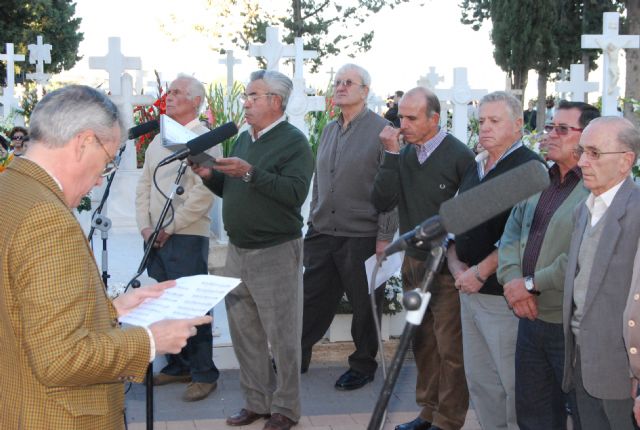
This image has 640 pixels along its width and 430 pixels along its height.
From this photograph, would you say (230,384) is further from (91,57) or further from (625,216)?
(91,57)

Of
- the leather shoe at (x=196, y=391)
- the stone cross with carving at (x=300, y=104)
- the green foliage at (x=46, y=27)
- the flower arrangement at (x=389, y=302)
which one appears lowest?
the leather shoe at (x=196, y=391)

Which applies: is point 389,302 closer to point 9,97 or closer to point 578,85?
point 578,85

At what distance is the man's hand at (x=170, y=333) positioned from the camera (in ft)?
8.68

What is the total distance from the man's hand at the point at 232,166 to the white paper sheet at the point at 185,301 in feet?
5.86

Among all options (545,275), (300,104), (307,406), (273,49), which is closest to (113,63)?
(273,49)

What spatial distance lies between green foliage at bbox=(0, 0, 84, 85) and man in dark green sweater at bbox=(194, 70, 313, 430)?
32.0 meters

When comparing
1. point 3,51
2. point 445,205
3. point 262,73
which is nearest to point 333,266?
point 262,73

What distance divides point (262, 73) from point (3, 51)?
36396 millimetres

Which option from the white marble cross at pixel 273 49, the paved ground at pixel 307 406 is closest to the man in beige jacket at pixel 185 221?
the paved ground at pixel 307 406

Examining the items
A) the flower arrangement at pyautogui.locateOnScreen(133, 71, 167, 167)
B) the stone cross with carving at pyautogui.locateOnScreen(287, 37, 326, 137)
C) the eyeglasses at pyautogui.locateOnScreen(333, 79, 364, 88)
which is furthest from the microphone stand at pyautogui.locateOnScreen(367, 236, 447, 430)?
the flower arrangement at pyautogui.locateOnScreen(133, 71, 167, 167)

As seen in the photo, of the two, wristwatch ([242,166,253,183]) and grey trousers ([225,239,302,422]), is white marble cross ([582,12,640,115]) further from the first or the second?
wristwatch ([242,166,253,183])

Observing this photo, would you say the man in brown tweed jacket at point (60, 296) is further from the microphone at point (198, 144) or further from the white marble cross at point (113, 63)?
the white marble cross at point (113, 63)

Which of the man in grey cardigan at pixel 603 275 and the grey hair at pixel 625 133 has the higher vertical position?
the grey hair at pixel 625 133

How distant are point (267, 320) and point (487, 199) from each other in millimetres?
3145
